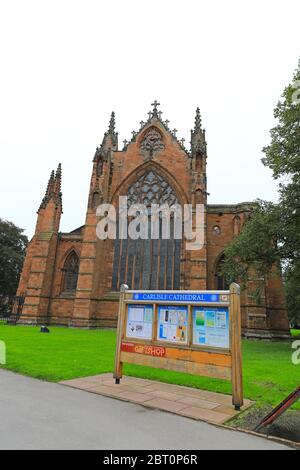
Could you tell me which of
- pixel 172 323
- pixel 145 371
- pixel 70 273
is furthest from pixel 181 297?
pixel 70 273

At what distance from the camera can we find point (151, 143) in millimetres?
25922

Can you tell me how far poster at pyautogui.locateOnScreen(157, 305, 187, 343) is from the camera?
5797 millimetres

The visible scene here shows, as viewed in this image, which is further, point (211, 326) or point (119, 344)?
point (119, 344)

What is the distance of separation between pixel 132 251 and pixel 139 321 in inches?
651

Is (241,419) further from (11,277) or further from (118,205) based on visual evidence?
(11,277)

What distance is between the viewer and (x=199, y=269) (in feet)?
64.8

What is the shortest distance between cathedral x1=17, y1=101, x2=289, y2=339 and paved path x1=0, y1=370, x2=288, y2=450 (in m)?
15.4

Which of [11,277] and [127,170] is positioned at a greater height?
[127,170]

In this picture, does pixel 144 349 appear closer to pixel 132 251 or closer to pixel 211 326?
pixel 211 326

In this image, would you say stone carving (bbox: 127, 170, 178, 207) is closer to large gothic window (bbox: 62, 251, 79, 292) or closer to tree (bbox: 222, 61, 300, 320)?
large gothic window (bbox: 62, 251, 79, 292)

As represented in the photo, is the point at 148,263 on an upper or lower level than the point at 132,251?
lower

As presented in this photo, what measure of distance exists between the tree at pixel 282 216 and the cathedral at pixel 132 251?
466 centimetres

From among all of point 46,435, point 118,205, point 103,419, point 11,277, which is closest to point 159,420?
point 103,419
